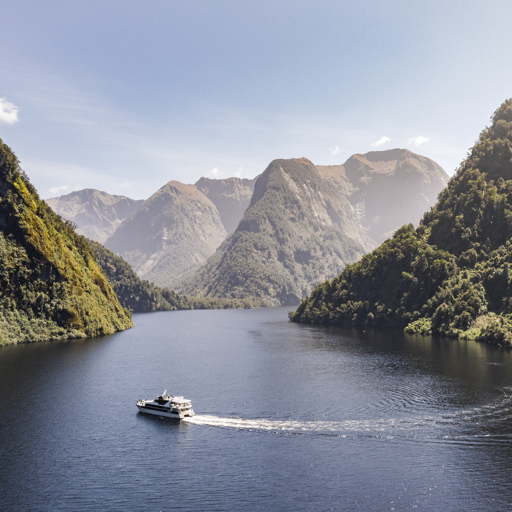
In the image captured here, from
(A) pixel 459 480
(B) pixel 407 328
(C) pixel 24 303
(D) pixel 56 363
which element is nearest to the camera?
(A) pixel 459 480

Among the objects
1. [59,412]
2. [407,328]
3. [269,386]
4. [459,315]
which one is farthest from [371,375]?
Answer: [407,328]

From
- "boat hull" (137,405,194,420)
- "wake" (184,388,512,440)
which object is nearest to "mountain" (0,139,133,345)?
"boat hull" (137,405,194,420)

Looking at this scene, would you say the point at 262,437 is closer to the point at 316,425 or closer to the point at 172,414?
the point at 316,425

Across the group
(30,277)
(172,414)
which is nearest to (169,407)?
(172,414)

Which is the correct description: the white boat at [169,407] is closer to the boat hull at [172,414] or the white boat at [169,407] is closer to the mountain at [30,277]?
the boat hull at [172,414]

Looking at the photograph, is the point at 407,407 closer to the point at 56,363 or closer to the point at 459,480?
the point at 459,480

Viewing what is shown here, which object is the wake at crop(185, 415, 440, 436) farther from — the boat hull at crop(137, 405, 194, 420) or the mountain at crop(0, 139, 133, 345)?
the mountain at crop(0, 139, 133, 345)
